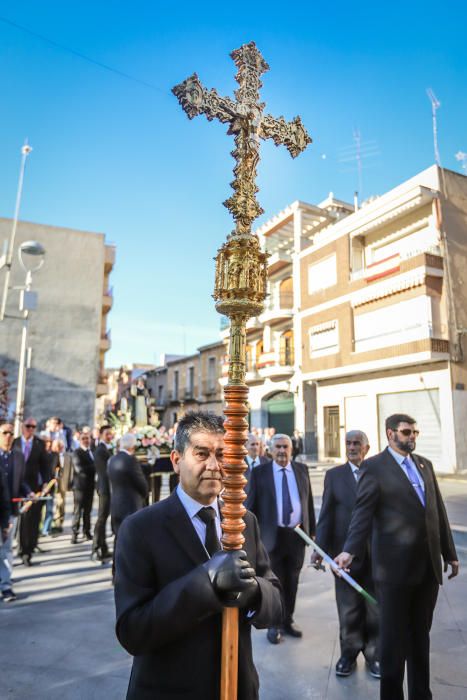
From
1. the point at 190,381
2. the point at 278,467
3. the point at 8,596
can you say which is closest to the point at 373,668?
the point at 278,467

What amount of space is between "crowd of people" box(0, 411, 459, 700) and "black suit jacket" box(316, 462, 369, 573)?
12 mm

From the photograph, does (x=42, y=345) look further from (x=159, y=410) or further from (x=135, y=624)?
(x=135, y=624)

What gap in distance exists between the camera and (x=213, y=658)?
1777 millimetres

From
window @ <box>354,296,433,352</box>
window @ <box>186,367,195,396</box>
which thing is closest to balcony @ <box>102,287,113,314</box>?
window @ <box>186,367,195,396</box>

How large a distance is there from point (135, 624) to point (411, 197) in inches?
830

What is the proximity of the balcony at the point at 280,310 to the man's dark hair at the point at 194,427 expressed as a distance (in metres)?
25.5

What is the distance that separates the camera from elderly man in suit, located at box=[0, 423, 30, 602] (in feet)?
17.8

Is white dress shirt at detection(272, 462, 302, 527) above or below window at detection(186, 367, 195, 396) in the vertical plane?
below

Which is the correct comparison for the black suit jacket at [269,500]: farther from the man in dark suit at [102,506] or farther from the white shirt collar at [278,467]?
the man in dark suit at [102,506]

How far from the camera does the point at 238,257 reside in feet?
7.07

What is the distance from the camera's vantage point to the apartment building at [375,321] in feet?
62.6

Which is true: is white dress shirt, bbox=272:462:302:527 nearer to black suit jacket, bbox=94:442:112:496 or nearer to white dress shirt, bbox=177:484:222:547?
white dress shirt, bbox=177:484:222:547

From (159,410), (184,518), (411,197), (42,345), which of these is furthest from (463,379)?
(159,410)

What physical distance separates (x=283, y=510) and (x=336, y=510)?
0.59 meters
